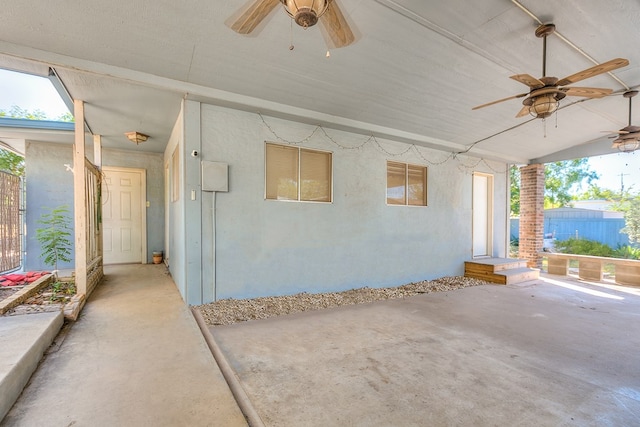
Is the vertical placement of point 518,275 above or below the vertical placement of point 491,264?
below

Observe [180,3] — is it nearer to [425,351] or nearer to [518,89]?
[425,351]

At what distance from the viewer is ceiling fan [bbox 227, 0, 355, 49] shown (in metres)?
1.75

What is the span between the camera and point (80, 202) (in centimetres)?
384

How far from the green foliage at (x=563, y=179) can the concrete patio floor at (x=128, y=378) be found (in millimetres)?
21665

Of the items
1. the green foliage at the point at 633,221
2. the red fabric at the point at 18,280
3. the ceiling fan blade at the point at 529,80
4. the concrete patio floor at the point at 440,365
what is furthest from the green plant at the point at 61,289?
the green foliage at the point at 633,221

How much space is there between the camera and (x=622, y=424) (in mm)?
1948

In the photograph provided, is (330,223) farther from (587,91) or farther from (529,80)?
(587,91)

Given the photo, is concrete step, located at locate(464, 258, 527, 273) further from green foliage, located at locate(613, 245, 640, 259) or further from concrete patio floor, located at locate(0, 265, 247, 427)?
concrete patio floor, located at locate(0, 265, 247, 427)

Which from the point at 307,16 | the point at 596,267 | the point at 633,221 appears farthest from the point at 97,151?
the point at 633,221

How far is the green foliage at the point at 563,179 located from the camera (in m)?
18.2

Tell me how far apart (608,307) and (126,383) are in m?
6.78

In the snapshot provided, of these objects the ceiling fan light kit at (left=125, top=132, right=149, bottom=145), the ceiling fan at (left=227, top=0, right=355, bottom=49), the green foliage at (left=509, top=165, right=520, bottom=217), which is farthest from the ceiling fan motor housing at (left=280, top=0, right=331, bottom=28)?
the green foliage at (left=509, top=165, right=520, bottom=217)

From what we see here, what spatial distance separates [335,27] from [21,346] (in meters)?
3.34

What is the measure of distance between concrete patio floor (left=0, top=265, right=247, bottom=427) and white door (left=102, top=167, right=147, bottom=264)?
11.6 feet
